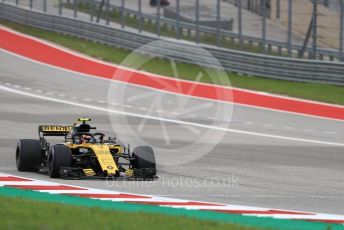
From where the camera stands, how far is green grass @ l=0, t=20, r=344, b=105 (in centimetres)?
3653

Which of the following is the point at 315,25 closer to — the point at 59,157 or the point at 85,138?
the point at 85,138

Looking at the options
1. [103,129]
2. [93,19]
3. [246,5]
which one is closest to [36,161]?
[103,129]

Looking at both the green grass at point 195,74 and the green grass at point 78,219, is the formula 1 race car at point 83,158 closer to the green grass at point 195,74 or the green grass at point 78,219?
the green grass at point 78,219

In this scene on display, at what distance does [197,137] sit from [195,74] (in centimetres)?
1332

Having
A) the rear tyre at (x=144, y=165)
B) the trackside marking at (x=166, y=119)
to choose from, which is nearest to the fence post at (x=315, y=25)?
the trackside marking at (x=166, y=119)

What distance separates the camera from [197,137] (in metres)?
A: 26.9

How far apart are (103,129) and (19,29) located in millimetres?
22229

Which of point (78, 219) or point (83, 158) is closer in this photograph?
point (78, 219)

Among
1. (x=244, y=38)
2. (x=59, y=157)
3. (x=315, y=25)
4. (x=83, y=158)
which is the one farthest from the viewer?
(x=244, y=38)

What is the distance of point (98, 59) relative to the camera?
140 ft

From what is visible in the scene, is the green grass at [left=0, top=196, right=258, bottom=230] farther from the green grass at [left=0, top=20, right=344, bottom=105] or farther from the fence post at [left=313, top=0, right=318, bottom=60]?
the fence post at [left=313, top=0, right=318, bottom=60]

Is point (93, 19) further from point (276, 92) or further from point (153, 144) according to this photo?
point (153, 144)

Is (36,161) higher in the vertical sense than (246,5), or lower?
lower

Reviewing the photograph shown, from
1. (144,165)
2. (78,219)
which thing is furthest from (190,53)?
(78,219)
